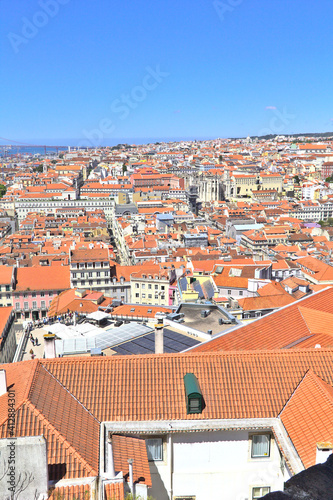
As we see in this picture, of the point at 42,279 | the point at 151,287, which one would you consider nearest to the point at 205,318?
the point at 151,287

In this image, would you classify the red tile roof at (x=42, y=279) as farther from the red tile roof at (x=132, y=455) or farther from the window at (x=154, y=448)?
the red tile roof at (x=132, y=455)

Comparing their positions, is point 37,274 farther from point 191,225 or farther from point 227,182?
point 227,182

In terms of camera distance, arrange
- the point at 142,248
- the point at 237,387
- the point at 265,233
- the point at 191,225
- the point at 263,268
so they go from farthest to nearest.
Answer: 1. the point at 191,225
2. the point at 265,233
3. the point at 142,248
4. the point at 263,268
5. the point at 237,387

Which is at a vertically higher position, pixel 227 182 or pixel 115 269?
pixel 227 182

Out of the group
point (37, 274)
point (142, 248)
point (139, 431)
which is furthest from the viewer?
point (142, 248)

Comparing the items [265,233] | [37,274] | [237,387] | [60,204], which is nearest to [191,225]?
[265,233]

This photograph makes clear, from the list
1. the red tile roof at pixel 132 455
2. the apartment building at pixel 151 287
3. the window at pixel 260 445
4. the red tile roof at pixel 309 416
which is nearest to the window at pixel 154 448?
the red tile roof at pixel 132 455

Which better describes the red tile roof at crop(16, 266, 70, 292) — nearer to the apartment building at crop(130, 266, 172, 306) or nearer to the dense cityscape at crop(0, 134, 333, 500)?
the dense cityscape at crop(0, 134, 333, 500)
